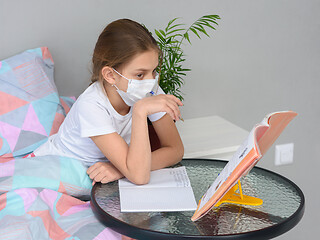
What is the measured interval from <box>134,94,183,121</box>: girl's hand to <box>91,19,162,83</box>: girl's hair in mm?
145

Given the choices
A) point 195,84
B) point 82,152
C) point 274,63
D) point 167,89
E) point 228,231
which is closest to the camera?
point 228,231

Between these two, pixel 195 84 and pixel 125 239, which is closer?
pixel 125 239

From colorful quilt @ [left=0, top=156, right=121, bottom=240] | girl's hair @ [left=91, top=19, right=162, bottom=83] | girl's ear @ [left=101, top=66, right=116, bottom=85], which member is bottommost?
colorful quilt @ [left=0, top=156, right=121, bottom=240]

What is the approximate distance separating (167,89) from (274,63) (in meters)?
0.71

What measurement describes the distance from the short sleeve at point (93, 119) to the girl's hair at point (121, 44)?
10 centimetres

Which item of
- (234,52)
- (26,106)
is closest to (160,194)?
(26,106)

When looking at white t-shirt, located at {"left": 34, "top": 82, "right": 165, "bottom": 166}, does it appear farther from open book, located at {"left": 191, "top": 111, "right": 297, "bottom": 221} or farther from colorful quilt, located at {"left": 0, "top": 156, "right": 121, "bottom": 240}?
open book, located at {"left": 191, "top": 111, "right": 297, "bottom": 221}

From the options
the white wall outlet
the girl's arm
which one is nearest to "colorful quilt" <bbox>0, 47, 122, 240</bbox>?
the girl's arm

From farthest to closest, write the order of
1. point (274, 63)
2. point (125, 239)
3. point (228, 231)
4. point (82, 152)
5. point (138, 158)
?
1. point (274, 63)
2. point (82, 152)
3. point (138, 158)
4. point (125, 239)
5. point (228, 231)

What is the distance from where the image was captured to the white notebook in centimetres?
120

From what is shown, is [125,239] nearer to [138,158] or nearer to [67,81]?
[138,158]

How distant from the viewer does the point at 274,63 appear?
227 centimetres

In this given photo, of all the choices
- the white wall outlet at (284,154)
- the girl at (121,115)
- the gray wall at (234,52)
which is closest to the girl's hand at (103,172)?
the girl at (121,115)

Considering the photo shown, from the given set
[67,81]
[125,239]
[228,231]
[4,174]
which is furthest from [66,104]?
[228,231]
